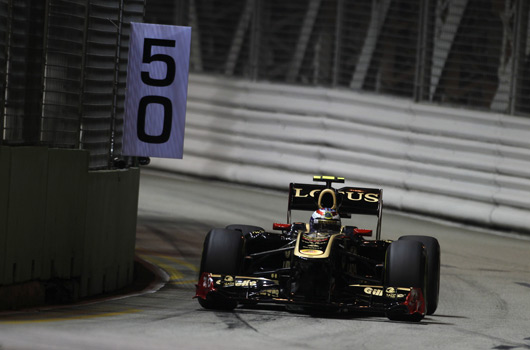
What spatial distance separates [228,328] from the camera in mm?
9531

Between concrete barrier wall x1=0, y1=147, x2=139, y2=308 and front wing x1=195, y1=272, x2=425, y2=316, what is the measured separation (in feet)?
4.56

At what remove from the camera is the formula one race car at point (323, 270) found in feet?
33.4

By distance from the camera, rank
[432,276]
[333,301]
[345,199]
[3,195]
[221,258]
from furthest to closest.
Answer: [345,199] < [432,276] < [221,258] < [333,301] < [3,195]

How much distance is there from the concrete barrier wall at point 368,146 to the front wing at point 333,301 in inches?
292

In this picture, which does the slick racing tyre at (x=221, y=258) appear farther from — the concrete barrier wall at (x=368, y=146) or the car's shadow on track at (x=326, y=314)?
the concrete barrier wall at (x=368, y=146)

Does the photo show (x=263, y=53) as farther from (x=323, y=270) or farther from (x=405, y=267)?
(x=323, y=270)

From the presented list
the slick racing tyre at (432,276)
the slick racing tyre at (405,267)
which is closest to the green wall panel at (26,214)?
the slick racing tyre at (405,267)

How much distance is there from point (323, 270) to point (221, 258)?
994mm

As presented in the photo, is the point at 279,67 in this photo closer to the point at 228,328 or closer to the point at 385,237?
the point at 385,237

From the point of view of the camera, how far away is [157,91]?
37.7ft

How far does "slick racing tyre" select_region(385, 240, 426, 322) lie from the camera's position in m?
10.4

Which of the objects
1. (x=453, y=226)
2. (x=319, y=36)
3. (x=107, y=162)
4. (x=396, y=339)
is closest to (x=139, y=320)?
(x=396, y=339)

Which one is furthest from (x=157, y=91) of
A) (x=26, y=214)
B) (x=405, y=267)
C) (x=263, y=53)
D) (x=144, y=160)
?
(x=263, y=53)

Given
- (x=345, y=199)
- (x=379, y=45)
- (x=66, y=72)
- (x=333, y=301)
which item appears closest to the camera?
(x=333, y=301)
